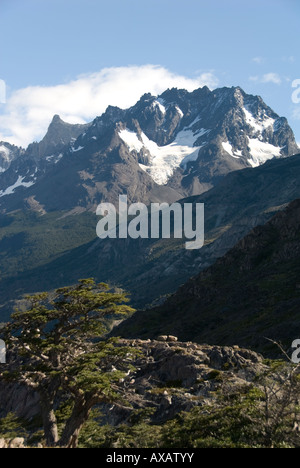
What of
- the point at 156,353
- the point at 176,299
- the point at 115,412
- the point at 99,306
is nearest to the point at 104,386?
the point at 99,306

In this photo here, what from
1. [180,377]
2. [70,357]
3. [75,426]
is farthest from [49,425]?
[180,377]

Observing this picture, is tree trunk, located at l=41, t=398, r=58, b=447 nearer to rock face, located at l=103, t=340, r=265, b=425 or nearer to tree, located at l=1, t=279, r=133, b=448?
tree, located at l=1, t=279, r=133, b=448

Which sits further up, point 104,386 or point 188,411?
point 104,386

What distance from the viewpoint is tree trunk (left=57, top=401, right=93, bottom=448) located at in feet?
127

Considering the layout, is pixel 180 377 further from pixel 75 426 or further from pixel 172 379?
pixel 75 426

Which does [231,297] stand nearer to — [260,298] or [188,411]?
[260,298]

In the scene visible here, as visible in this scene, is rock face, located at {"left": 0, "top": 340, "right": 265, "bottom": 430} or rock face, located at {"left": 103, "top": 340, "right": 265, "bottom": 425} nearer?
rock face, located at {"left": 103, "top": 340, "right": 265, "bottom": 425}

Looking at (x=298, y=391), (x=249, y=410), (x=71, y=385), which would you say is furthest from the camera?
(x=71, y=385)

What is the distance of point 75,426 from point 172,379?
16.8 meters

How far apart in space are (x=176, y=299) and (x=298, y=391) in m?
111

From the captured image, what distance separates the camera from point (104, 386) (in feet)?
129

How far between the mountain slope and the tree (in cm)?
5277

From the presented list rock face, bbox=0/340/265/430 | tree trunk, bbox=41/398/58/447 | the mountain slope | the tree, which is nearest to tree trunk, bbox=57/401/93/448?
the tree
